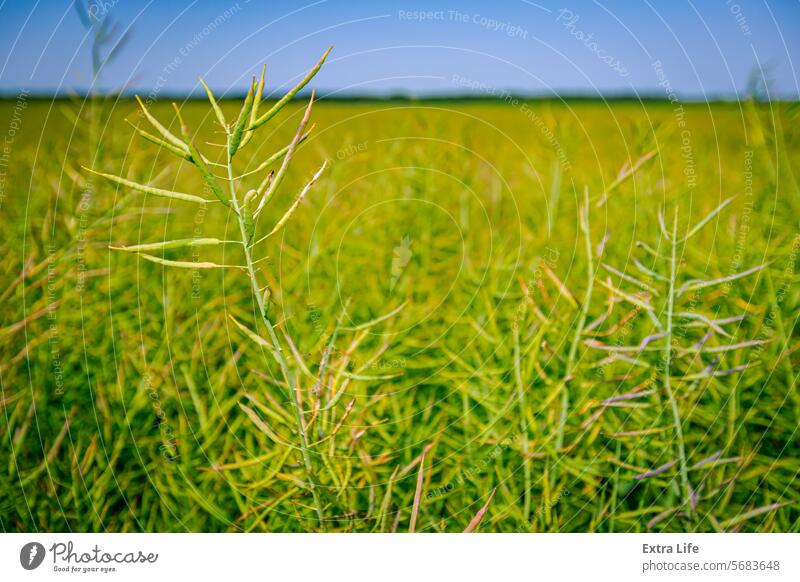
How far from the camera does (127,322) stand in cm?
58

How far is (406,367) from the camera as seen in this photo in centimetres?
55

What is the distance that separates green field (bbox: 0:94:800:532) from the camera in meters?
0.48

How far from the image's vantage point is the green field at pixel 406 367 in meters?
0.48
